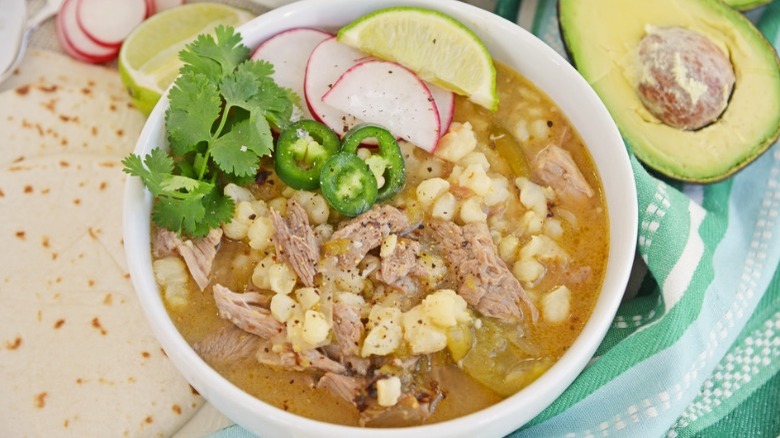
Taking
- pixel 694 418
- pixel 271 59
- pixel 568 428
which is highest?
pixel 271 59

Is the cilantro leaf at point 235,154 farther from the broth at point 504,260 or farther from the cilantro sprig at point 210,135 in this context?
the broth at point 504,260

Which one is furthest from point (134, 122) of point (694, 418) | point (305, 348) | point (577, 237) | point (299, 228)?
point (694, 418)

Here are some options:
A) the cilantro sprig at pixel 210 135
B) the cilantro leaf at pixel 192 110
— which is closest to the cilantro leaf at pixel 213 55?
the cilantro sprig at pixel 210 135

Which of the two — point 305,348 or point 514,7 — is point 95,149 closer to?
point 305,348

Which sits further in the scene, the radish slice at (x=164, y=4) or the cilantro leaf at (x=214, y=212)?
the radish slice at (x=164, y=4)

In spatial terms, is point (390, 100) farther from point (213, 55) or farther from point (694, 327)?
point (694, 327)

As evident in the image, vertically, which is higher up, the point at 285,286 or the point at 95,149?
the point at 285,286

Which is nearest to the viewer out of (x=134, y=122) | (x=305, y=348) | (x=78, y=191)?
(x=305, y=348)
